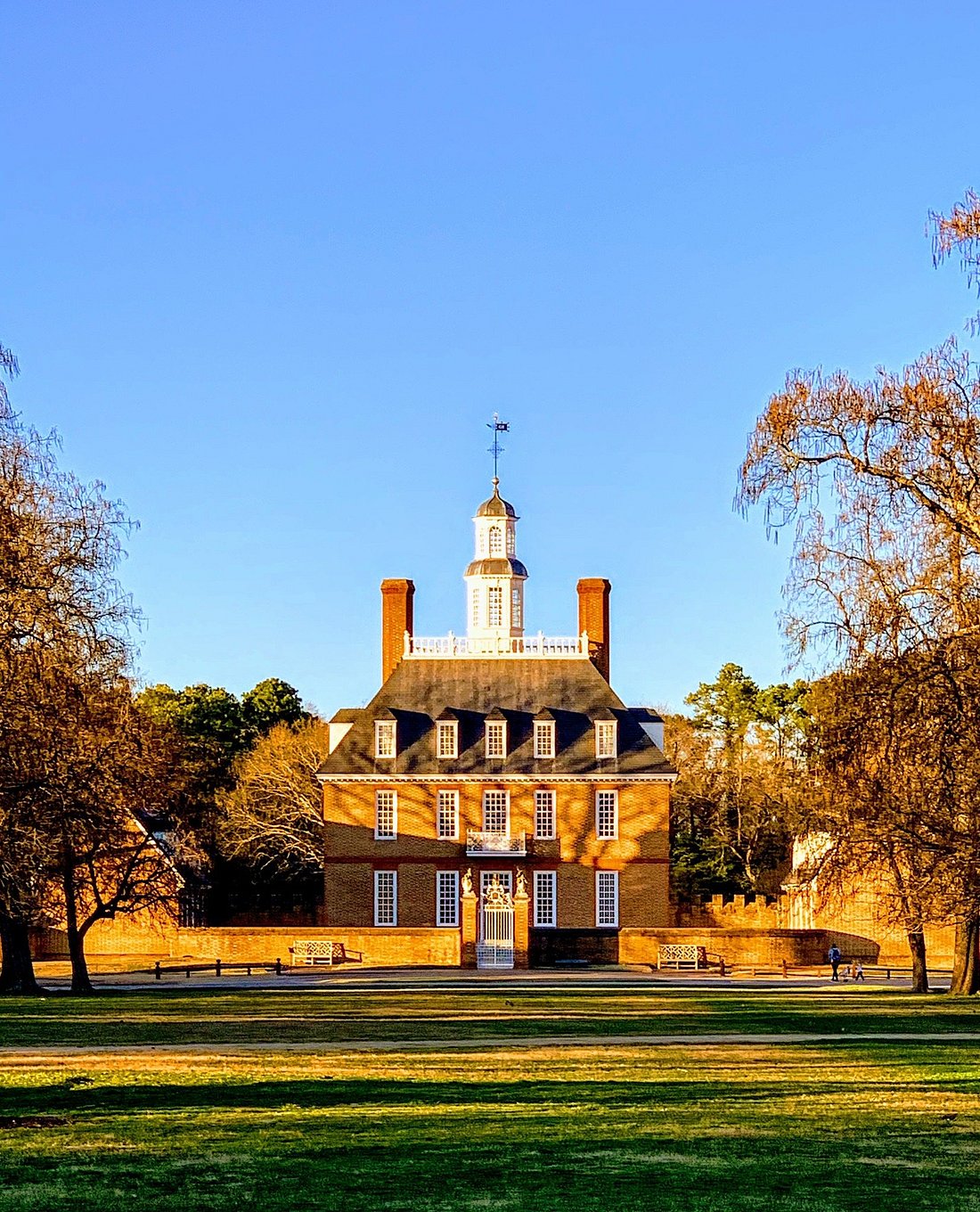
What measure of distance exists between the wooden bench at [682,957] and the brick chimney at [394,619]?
19.8 metres

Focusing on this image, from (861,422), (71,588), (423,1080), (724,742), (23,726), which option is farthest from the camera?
(724,742)

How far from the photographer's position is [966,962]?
36.7 metres

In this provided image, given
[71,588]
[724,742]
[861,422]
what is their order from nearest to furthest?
1. [861,422]
2. [71,588]
3. [724,742]

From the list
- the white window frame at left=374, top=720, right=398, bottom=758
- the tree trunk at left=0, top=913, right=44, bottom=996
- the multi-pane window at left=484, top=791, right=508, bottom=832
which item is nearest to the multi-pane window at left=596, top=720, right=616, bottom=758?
the multi-pane window at left=484, top=791, right=508, bottom=832

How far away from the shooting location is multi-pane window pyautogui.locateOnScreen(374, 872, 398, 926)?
63.1 metres

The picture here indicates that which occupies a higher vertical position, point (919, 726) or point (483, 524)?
point (483, 524)

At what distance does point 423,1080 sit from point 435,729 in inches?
1863

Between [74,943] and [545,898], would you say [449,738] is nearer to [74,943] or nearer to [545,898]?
[545,898]

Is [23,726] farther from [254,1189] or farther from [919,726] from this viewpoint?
[254,1189]

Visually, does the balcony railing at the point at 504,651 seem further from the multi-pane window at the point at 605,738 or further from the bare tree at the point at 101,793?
the bare tree at the point at 101,793

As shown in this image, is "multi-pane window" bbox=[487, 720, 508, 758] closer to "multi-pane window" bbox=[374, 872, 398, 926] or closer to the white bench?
"multi-pane window" bbox=[374, 872, 398, 926]

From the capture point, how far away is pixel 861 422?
21.4 metres

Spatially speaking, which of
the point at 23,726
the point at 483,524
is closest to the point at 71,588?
the point at 23,726

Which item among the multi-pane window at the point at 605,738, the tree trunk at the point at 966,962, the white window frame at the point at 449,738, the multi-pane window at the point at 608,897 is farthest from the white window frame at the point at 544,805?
the tree trunk at the point at 966,962
